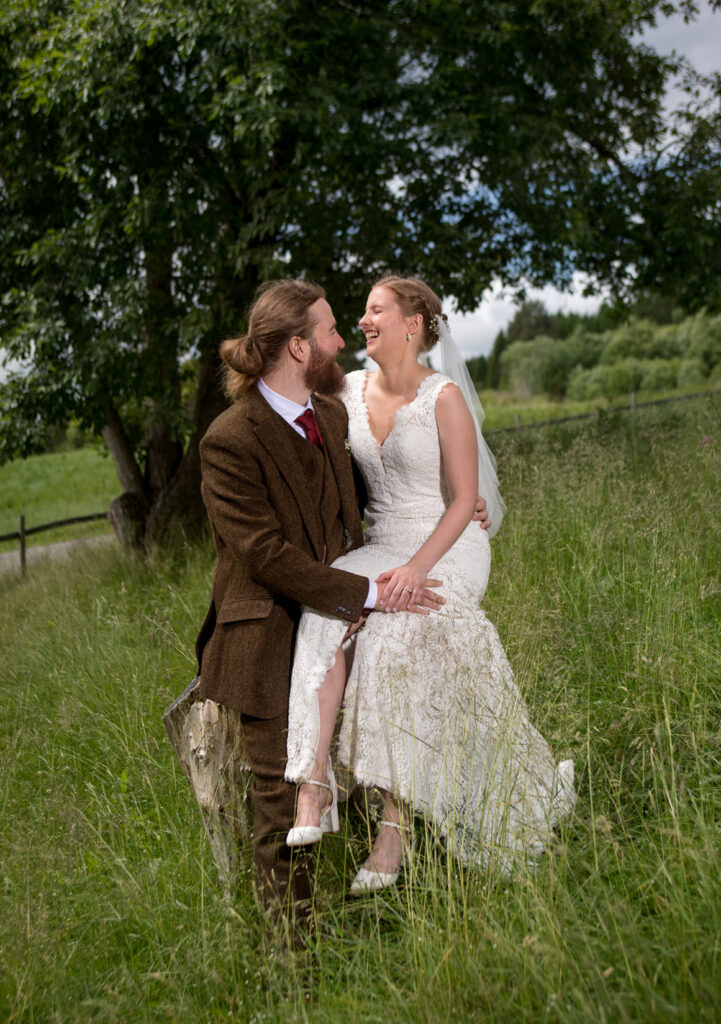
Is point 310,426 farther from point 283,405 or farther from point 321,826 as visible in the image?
point 321,826

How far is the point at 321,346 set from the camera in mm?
3234

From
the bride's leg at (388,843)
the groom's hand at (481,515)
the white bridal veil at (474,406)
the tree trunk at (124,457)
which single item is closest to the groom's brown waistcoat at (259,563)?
the bride's leg at (388,843)

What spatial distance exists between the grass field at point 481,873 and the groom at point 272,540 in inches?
13.1

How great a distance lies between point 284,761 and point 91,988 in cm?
86

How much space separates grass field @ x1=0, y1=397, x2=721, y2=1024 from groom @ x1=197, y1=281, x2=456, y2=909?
33 centimetres

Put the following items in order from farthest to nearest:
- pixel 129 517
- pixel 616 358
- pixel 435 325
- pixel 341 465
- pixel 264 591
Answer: pixel 616 358 < pixel 129 517 < pixel 435 325 < pixel 341 465 < pixel 264 591

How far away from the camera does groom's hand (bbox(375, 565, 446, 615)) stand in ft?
10.1

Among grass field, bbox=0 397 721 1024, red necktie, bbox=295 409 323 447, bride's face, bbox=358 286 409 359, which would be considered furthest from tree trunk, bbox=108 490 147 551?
red necktie, bbox=295 409 323 447

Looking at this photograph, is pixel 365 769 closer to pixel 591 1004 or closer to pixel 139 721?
pixel 591 1004

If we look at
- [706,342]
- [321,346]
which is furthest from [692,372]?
[321,346]

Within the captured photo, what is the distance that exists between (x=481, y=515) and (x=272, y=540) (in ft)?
3.78

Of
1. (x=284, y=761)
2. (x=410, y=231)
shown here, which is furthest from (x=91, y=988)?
(x=410, y=231)

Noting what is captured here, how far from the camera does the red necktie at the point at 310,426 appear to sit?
3270mm

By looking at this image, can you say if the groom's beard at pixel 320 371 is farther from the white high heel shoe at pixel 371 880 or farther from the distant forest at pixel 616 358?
the distant forest at pixel 616 358
